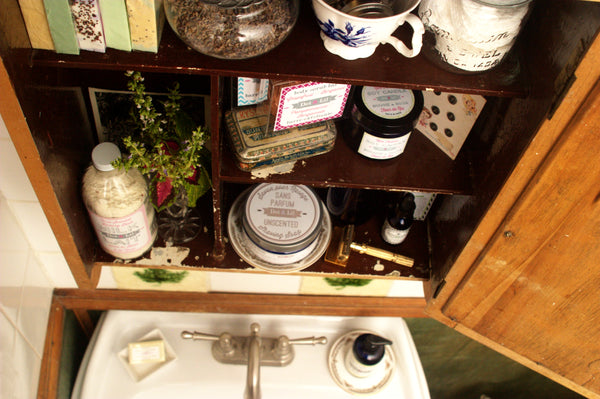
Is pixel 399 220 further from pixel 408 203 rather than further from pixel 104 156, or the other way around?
pixel 104 156

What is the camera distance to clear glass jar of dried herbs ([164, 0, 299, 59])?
23.2 inches

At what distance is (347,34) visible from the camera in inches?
23.9

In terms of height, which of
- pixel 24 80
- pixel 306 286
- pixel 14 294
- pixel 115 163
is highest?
pixel 24 80

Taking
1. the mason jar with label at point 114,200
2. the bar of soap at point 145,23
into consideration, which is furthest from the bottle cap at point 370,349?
the bar of soap at point 145,23

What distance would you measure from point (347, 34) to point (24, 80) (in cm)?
38

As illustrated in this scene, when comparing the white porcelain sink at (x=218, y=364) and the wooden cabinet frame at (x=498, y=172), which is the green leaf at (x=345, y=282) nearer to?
the white porcelain sink at (x=218, y=364)

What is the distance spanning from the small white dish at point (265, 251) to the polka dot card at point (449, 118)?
271mm

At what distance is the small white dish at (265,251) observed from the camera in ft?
3.18

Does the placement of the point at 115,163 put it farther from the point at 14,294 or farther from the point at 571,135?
the point at 571,135

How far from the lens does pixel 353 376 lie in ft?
3.92

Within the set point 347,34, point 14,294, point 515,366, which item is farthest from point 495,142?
point 515,366

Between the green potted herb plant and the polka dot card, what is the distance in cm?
37

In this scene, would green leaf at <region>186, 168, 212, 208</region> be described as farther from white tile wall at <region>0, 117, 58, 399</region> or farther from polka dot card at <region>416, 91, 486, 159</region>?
polka dot card at <region>416, 91, 486, 159</region>

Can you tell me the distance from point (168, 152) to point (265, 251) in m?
0.26
